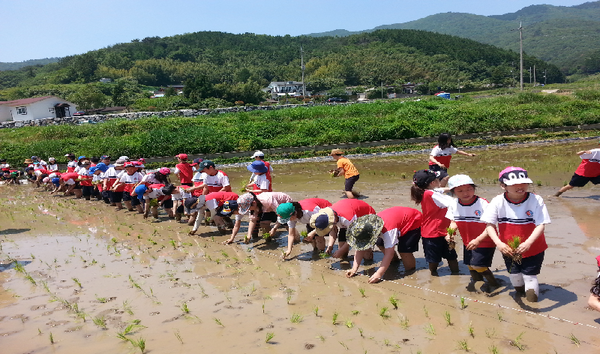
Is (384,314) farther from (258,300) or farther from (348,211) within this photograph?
(348,211)

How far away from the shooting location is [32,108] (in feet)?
184

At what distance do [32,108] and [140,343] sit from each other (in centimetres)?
6029

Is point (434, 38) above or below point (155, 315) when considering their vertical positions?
above

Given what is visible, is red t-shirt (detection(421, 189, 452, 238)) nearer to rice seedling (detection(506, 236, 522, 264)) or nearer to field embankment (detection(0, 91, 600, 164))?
rice seedling (detection(506, 236, 522, 264))

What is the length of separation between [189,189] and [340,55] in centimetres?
13441

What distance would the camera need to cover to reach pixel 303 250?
8.29 metres

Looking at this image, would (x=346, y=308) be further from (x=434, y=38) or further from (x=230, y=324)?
(x=434, y=38)

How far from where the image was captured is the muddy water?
488 cm

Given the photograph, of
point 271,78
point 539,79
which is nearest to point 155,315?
point 271,78

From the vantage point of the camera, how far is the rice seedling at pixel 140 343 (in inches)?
195

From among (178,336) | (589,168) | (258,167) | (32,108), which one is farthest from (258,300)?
(32,108)

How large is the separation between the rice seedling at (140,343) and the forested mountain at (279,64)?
7185 cm

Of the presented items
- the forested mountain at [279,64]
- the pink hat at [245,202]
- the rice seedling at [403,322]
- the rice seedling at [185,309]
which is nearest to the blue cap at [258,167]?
the pink hat at [245,202]

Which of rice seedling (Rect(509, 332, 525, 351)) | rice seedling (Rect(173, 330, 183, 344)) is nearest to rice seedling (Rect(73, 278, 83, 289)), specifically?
rice seedling (Rect(173, 330, 183, 344))
